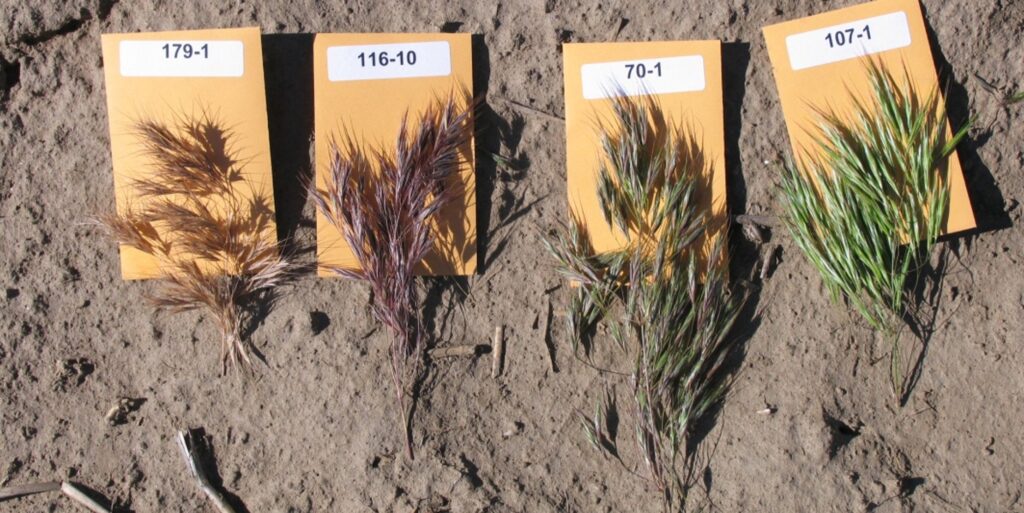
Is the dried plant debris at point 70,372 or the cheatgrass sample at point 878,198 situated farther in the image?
the dried plant debris at point 70,372

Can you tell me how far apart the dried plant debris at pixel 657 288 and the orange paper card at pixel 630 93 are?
0.04 metres

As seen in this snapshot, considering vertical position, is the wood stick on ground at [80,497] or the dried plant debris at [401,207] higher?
the dried plant debris at [401,207]

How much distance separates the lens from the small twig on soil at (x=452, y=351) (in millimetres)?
2656

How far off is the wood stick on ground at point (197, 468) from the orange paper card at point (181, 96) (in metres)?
0.56

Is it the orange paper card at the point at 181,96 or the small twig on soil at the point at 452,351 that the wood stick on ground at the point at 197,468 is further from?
the small twig on soil at the point at 452,351

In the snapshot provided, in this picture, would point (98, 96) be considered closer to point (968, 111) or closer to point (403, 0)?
point (403, 0)

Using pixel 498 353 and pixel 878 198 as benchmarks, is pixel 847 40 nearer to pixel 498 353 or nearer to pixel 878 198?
pixel 878 198

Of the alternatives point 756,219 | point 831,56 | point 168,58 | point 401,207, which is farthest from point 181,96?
point 831,56

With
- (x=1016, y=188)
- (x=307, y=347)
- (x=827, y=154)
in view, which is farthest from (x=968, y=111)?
(x=307, y=347)

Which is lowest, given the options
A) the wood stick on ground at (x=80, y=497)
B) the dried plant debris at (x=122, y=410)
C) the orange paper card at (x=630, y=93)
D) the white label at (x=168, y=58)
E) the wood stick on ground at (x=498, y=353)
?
the wood stick on ground at (x=80, y=497)

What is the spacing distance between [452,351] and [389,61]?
99 centimetres

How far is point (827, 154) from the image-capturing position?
8.59ft

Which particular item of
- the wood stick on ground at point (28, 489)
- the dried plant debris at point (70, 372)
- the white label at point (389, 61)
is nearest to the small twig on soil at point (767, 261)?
the white label at point (389, 61)

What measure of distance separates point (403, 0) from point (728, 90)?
113 cm
